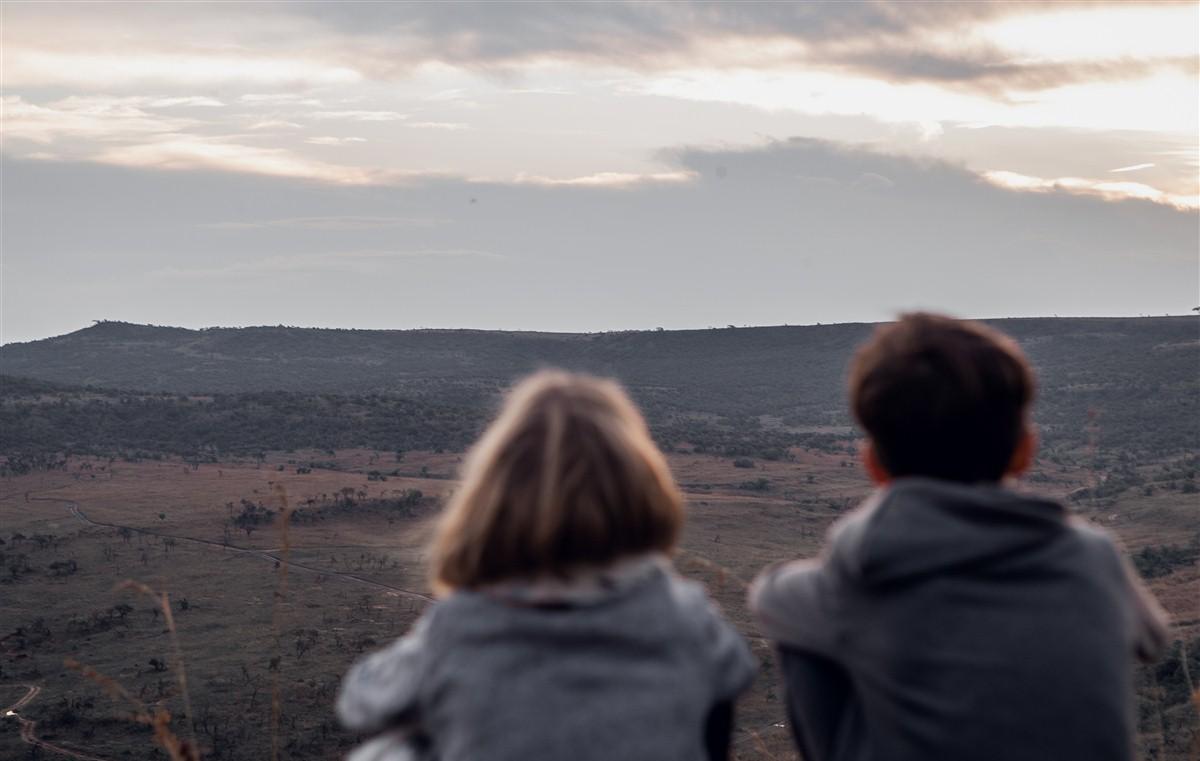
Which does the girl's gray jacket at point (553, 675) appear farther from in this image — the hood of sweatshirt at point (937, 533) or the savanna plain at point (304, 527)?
the savanna plain at point (304, 527)

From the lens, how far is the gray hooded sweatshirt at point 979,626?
2.04 meters

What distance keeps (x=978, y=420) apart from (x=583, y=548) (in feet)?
2.44

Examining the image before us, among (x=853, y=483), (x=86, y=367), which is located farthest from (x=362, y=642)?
(x=86, y=367)

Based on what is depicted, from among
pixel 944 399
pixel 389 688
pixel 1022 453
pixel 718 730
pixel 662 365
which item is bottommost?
pixel 662 365

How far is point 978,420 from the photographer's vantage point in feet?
7.02

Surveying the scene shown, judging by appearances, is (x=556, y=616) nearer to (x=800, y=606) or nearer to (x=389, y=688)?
(x=389, y=688)

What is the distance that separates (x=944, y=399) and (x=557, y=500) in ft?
2.34

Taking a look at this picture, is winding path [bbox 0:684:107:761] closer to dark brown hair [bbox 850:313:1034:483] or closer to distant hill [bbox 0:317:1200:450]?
dark brown hair [bbox 850:313:1034:483]

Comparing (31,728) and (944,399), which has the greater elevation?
(944,399)

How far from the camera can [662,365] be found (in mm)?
74750

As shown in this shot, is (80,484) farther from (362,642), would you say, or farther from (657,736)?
(657,736)

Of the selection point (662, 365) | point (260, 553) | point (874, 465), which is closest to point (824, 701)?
point (874, 465)

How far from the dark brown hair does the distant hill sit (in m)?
39.6

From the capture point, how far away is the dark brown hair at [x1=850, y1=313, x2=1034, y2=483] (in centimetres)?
212
